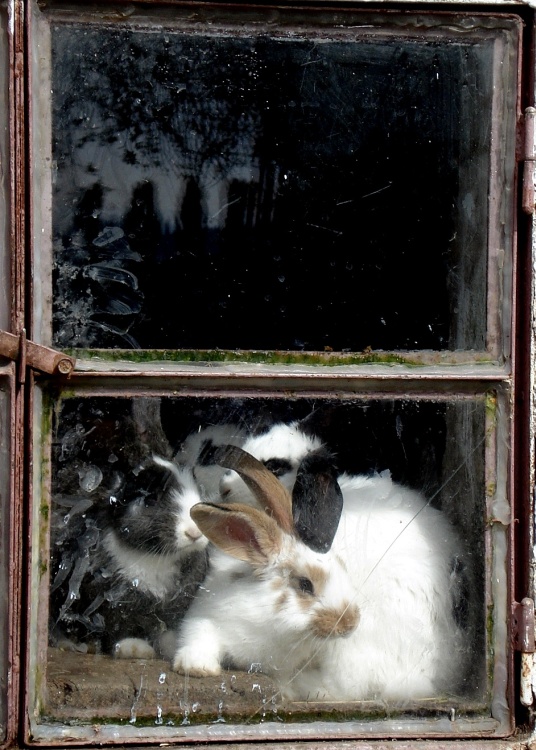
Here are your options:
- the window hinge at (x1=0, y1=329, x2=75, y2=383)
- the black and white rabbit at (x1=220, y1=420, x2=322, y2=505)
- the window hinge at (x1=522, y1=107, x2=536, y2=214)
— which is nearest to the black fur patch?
the black and white rabbit at (x1=220, y1=420, x2=322, y2=505)

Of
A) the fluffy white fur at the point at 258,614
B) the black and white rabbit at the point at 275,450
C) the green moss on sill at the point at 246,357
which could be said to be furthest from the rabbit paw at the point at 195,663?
the green moss on sill at the point at 246,357

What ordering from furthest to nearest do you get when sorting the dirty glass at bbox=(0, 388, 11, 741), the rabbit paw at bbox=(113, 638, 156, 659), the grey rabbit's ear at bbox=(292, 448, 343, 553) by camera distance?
the grey rabbit's ear at bbox=(292, 448, 343, 553), the rabbit paw at bbox=(113, 638, 156, 659), the dirty glass at bbox=(0, 388, 11, 741)

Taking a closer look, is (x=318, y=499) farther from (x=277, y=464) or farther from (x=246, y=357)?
(x=246, y=357)

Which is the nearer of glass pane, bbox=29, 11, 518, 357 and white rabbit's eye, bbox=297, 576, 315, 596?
glass pane, bbox=29, 11, 518, 357

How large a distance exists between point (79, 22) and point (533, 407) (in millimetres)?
1182

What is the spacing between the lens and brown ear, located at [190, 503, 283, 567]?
6.23 ft

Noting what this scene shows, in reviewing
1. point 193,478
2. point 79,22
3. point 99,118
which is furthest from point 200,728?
point 79,22

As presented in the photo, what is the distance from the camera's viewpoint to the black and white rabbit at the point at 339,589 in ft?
6.33

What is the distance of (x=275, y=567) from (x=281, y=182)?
2.65 feet

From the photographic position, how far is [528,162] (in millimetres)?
1883

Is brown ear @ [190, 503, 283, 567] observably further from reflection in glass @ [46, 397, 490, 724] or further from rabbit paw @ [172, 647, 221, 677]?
rabbit paw @ [172, 647, 221, 677]

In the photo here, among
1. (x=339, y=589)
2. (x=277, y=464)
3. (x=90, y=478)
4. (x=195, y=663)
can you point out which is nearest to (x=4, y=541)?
(x=90, y=478)

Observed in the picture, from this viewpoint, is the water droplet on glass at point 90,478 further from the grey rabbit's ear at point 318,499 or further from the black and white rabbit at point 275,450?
the grey rabbit's ear at point 318,499

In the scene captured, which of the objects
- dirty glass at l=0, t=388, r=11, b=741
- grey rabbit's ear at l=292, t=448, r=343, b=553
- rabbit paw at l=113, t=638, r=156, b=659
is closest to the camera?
dirty glass at l=0, t=388, r=11, b=741
